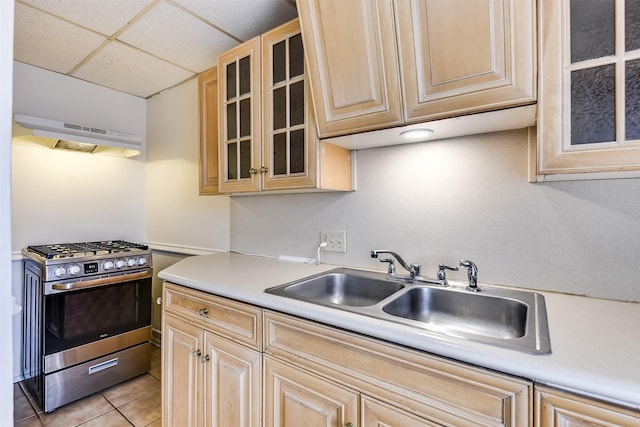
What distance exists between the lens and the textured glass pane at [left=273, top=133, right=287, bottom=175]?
1538 millimetres

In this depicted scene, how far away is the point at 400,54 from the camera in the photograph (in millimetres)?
1124

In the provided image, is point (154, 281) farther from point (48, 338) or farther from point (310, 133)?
point (310, 133)

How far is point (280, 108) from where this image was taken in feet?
5.10

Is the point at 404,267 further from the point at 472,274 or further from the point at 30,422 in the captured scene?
the point at 30,422

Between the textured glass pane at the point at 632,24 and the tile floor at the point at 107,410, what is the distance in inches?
105

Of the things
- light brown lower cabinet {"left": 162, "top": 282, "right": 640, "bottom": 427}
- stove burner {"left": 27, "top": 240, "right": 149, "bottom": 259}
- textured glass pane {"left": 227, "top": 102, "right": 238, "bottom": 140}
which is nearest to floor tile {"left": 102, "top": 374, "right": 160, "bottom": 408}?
light brown lower cabinet {"left": 162, "top": 282, "right": 640, "bottom": 427}

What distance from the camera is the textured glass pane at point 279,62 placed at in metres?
1.52

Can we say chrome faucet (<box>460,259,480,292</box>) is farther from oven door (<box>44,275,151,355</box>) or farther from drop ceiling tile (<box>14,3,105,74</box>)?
drop ceiling tile (<box>14,3,105,74</box>)

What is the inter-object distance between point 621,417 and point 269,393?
3.19 feet

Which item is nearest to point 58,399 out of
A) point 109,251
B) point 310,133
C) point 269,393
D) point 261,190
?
point 109,251

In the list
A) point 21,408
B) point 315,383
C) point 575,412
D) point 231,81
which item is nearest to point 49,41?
point 231,81

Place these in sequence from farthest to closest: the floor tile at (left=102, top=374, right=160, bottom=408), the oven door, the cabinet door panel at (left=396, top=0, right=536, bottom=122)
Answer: the floor tile at (left=102, top=374, right=160, bottom=408) → the oven door → the cabinet door panel at (left=396, top=0, right=536, bottom=122)

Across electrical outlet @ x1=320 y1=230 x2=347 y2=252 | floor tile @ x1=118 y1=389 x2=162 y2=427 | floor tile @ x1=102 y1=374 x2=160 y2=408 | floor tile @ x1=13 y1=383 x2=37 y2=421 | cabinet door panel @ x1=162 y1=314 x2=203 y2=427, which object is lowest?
floor tile @ x1=118 y1=389 x2=162 y2=427

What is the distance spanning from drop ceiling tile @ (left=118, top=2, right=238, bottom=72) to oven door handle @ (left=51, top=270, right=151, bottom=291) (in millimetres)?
1557
